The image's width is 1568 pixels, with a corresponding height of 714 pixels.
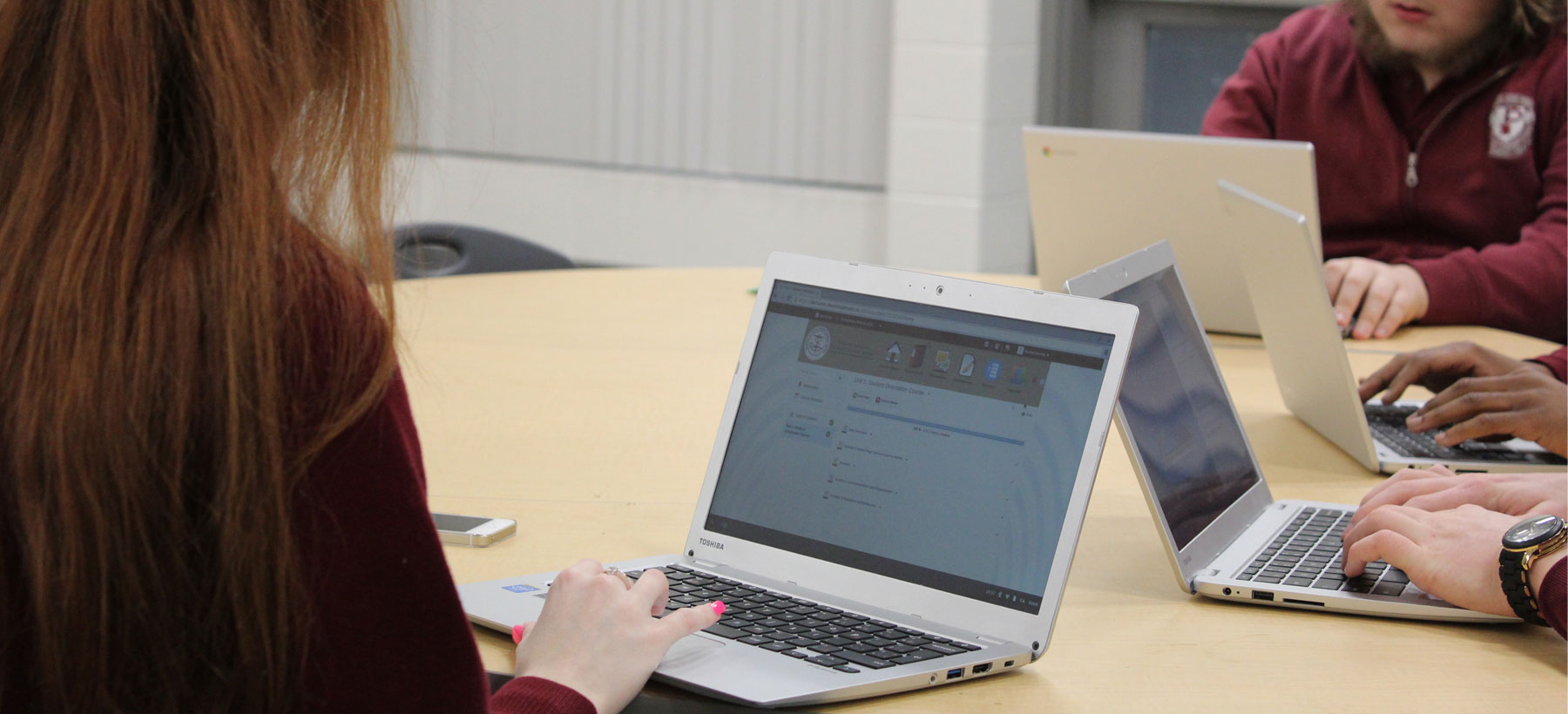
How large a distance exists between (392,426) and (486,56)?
3319 mm

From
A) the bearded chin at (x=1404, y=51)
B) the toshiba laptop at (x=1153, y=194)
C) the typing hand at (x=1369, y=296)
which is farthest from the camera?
the bearded chin at (x=1404, y=51)

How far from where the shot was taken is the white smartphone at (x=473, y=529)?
1.11 m

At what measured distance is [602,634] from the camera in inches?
32.4

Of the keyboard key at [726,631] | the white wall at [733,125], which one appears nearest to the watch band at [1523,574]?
the keyboard key at [726,631]

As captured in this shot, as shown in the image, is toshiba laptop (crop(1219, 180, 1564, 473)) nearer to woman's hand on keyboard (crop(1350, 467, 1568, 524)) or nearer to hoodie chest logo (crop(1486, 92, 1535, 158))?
woman's hand on keyboard (crop(1350, 467, 1568, 524))

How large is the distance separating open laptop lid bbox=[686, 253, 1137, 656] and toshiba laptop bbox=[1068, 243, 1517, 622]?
87 mm

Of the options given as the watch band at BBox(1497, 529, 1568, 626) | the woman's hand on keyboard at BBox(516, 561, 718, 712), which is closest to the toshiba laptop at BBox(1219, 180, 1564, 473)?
the watch band at BBox(1497, 529, 1568, 626)

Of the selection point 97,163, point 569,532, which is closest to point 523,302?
point 569,532

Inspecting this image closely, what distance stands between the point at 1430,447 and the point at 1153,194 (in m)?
0.50

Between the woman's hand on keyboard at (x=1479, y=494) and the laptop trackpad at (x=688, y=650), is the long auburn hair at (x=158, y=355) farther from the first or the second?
the woman's hand on keyboard at (x=1479, y=494)

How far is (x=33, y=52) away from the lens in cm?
62

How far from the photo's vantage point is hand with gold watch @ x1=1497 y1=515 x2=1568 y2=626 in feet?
2.97

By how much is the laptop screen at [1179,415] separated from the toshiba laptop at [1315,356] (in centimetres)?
18

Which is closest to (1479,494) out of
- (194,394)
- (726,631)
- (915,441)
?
(915,441)
